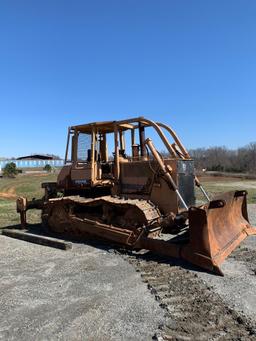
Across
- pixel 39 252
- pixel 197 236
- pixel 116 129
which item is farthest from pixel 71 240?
pixel 197 236

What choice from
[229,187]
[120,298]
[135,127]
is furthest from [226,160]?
[120,298]

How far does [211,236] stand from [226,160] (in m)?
76.0

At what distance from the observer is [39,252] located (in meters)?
8.25

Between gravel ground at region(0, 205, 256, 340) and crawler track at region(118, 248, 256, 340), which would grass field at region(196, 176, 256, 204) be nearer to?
gravel ground at region(0, 205, 256, 340)

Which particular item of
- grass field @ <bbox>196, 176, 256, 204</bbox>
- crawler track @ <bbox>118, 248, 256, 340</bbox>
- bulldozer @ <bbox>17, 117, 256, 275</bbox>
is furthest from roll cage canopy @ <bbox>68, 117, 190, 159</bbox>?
grass field @ <bbox>196, 176, 256, 204</bbox>

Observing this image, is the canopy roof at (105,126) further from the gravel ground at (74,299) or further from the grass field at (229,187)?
the grass field at (229,187)

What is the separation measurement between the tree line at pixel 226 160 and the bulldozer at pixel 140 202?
1541 inches

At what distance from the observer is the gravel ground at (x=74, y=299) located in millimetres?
4434

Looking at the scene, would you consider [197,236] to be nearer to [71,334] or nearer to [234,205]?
[234,205]

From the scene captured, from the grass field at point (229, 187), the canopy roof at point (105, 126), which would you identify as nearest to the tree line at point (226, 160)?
the grass field at point (229, 187)

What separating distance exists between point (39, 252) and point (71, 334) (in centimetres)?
410

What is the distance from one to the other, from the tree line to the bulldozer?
3915cm

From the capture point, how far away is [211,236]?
22.9ft

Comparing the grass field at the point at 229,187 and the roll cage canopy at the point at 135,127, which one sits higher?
the roll cage canopy at the point at 135,127
